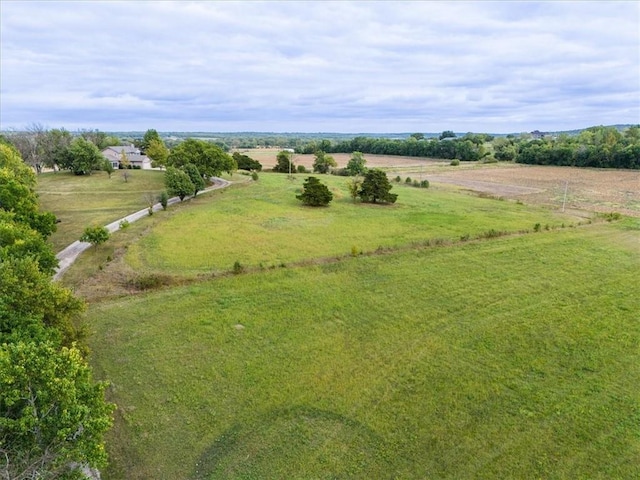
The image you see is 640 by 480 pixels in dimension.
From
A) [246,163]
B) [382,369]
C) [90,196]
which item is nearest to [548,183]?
[246,163]

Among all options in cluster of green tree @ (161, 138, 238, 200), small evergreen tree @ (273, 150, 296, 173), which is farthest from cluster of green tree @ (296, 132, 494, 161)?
cluster of green tree @ (161, 138, 238, 200)

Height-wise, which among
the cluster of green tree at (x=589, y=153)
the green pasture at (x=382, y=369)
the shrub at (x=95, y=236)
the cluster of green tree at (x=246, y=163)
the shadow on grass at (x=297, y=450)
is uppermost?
the cluster of green tree at (x=589, y=153)

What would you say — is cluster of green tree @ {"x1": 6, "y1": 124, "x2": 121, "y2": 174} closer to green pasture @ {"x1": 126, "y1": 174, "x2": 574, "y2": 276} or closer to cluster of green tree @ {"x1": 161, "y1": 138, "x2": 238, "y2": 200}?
cluster of green tree @ {"x1": 161, "y1": 138, "x2": 238, "y2": 200}

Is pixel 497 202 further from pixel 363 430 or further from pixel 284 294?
pixel 363 430

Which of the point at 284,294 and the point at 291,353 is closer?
the point at 291,353

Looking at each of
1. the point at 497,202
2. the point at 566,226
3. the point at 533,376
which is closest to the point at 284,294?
the point at 533,376

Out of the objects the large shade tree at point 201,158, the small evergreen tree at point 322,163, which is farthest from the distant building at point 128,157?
the small evergreen tree at point 322,163

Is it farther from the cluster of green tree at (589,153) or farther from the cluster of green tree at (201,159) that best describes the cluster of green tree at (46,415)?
the cluster of green tree at (589,153)
